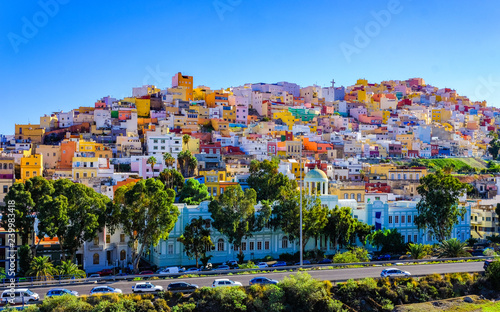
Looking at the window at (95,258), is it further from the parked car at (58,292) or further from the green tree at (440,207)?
the green tree at (440,207)

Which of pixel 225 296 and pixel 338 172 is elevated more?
pixel 338 172

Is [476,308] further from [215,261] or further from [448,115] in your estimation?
[448,115]

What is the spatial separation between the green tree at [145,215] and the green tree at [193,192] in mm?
14388

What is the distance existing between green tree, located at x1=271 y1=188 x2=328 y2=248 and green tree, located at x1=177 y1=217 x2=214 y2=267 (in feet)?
19.3

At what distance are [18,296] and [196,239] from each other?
50.2ft

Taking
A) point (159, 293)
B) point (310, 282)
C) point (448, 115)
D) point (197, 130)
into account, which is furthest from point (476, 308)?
point (448, 115)

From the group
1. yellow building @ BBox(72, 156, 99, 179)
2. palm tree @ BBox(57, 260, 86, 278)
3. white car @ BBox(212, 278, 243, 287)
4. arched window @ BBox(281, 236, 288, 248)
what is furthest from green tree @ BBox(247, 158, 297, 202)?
white car @ BBox(212, 278, 243, 287)

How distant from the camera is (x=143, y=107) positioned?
99.4 meters

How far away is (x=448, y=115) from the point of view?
5153 inches

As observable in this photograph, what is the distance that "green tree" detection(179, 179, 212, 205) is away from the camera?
5469 cm

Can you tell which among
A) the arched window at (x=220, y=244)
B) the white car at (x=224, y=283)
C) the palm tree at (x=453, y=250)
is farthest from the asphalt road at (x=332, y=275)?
the arched window at (x=220, y=244)

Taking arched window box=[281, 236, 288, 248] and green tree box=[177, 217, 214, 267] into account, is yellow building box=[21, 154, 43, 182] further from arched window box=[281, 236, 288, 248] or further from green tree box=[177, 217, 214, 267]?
arched window box=[281, 236, 288, 248]

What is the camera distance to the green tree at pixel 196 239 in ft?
132

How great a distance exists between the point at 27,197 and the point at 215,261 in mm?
13853
